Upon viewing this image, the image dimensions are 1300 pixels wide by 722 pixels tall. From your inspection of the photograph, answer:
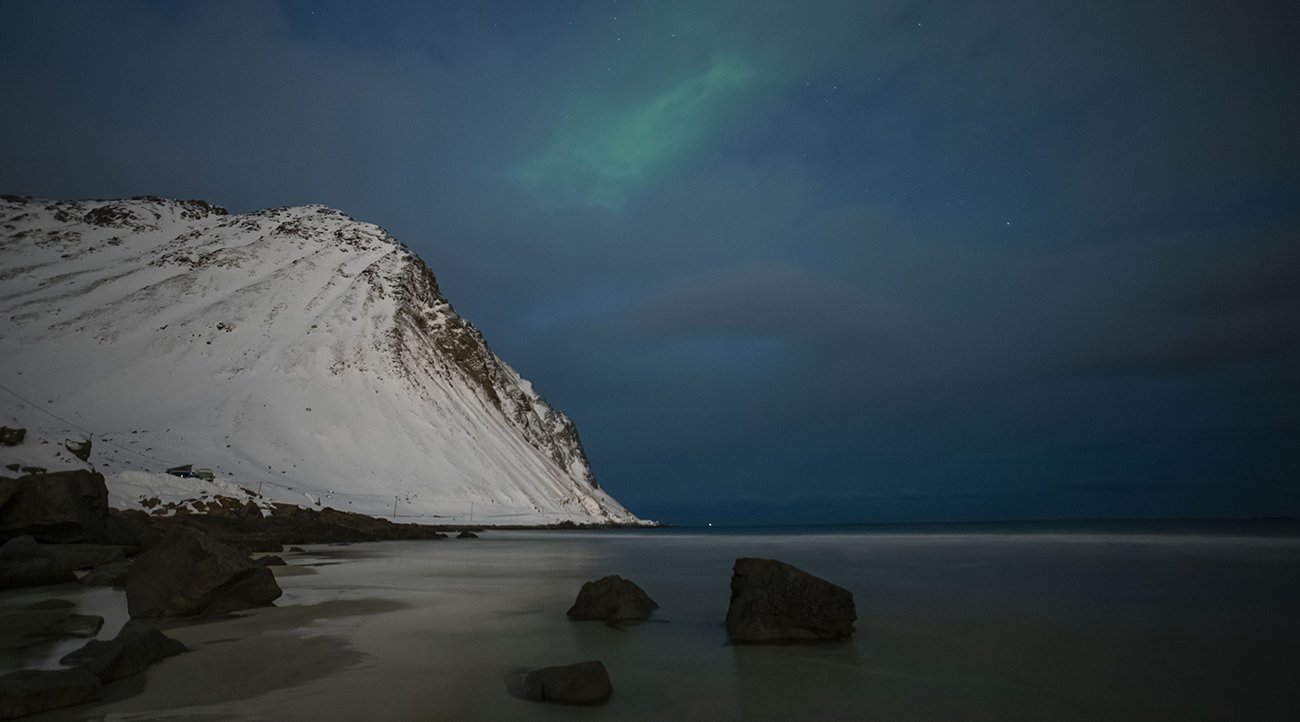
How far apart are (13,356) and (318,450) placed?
29.2 metres

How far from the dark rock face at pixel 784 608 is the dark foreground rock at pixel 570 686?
3199mm

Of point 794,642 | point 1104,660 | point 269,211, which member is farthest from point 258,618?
point 269,211

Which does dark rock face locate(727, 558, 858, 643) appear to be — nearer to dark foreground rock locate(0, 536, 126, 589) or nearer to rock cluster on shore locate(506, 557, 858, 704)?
rock cluster on shore locate(506, 557, 858, 704)

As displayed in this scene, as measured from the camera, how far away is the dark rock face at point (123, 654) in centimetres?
600

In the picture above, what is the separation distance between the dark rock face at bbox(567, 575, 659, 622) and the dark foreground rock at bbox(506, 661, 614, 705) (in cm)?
452

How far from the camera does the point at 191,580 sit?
1002cm

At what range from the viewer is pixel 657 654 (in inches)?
313

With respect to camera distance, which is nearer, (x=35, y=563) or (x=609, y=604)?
(x=609, y=604)

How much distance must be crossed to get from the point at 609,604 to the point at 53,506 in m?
16.1

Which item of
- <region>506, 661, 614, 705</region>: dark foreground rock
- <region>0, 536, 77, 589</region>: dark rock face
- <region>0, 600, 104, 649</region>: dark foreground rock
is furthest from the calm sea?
<region>0, 536, 77, 589</region>: dark rock face

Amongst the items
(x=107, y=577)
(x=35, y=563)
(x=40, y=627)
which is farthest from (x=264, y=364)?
(x=40, y=627)

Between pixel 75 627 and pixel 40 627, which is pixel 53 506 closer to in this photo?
pixel 40 627

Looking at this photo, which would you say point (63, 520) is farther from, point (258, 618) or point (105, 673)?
point (105, 673)

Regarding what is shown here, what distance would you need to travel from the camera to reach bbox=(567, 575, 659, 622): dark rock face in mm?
10492
